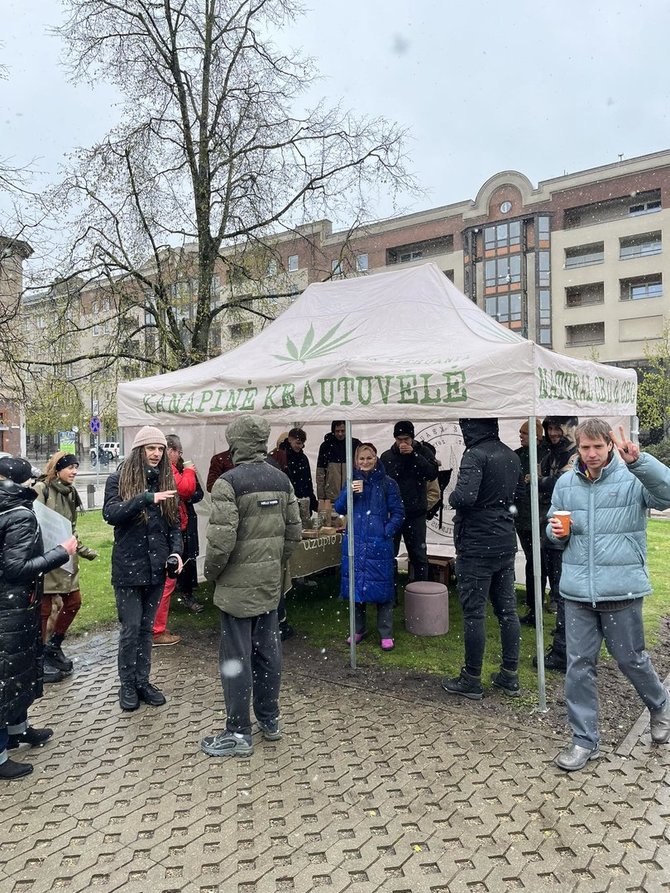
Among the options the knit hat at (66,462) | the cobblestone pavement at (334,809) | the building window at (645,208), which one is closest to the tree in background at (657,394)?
the building window at (645,208)

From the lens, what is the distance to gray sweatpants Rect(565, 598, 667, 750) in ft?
11.1

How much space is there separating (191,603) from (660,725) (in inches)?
190

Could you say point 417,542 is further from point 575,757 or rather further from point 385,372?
point 575,757

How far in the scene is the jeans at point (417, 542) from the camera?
21.2 feet

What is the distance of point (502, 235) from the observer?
39500 millimetres

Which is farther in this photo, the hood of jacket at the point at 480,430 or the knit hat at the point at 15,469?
the hood of jacket at the point at 480,430

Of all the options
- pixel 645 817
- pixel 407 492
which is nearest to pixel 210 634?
pixel 407 492

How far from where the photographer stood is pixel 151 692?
170 inches

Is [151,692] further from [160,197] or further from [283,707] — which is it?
[160,197]

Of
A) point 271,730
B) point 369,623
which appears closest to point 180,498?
point 369,623

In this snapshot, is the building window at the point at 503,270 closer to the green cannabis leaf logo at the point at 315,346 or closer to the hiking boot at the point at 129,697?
the green cannabis leaf logo at the point at 315,346

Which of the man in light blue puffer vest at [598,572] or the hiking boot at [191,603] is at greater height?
the man in light blue puffer vest at [598,572]

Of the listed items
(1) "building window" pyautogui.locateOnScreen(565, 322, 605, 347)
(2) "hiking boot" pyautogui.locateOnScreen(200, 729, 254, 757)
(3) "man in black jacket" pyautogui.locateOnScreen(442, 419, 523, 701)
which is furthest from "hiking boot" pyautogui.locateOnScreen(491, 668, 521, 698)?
(1) "building window" pyautogui.locateOnScreen(565, 322, 605, 347)

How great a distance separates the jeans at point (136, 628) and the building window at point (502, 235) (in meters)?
39.5
